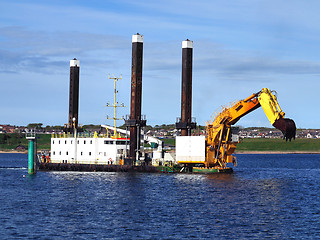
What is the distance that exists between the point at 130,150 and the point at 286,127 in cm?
2395

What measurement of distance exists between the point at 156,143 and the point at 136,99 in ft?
31.1

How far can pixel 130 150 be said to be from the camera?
79.8 meters

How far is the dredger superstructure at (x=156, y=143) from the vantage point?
75062mm

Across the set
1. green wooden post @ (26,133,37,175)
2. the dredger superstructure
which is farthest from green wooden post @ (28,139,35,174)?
the dredger superstructure

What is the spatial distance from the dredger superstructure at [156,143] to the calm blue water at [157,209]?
4.63 metres

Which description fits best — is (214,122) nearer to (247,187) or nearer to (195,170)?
(195,170)

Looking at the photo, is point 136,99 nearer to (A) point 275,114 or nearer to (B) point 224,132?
(B) point 224,132

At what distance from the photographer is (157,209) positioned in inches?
1822

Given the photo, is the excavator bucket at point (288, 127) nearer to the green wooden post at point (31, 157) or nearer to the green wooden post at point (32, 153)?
the green wooden post at point (32, 153)

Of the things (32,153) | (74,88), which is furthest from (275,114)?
(74,88)

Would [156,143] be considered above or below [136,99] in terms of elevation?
below

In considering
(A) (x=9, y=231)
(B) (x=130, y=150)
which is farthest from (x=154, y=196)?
(B) (x=130, y=150)

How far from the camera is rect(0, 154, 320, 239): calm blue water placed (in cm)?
3634

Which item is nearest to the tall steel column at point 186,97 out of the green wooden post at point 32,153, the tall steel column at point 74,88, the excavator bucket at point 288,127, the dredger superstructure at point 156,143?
the dredger superstructure at point 156,143
